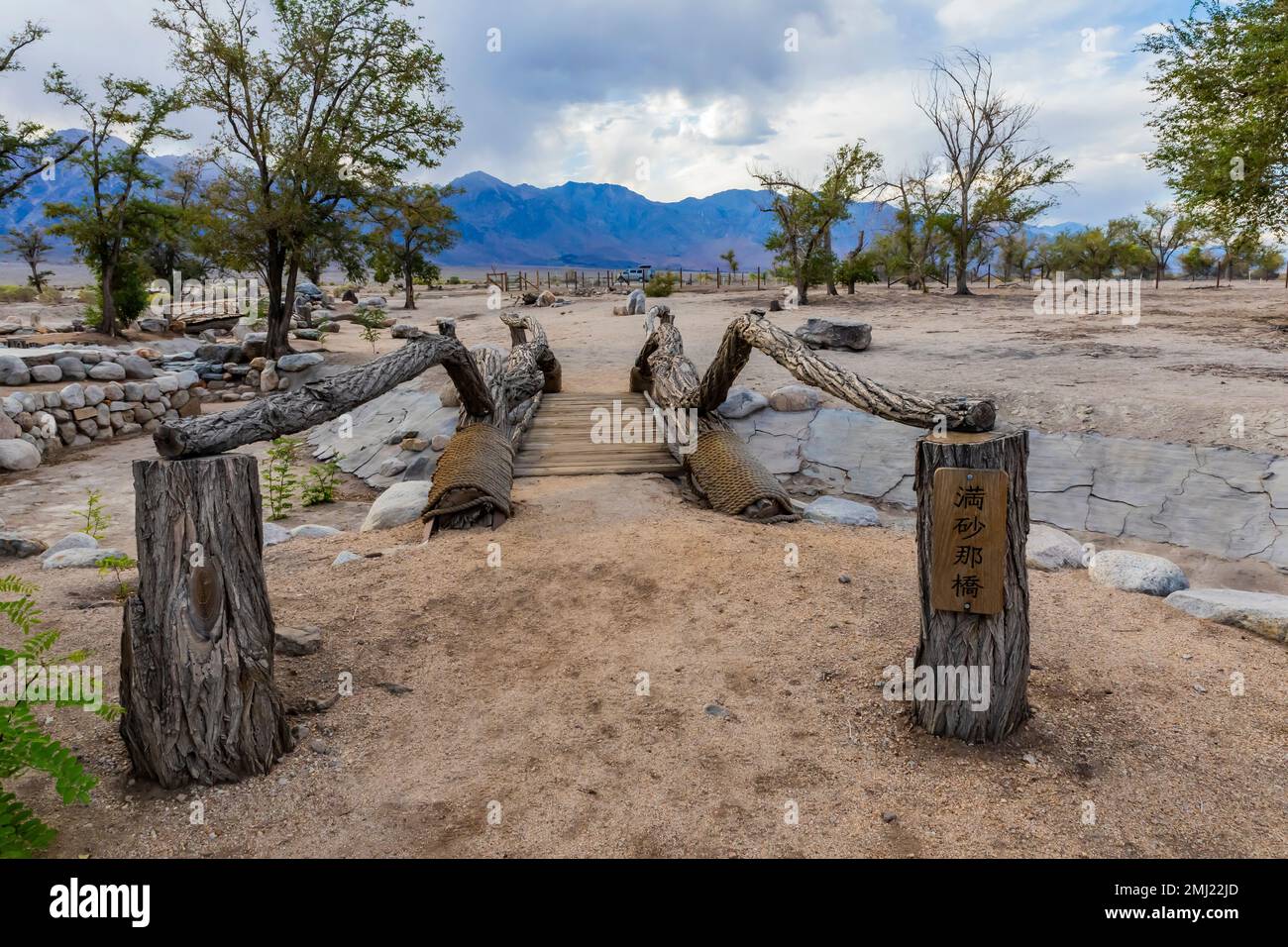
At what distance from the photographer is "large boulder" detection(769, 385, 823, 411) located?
10.1 m

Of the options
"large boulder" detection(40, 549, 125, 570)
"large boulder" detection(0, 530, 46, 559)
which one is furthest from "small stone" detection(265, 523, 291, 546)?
"large boulder" detection(0, 530, 46, 559)

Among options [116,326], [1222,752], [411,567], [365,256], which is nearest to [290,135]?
[365,256]

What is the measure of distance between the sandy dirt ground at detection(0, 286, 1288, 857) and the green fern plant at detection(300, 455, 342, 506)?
2.95 meters

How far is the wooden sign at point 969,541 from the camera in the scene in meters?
3.15

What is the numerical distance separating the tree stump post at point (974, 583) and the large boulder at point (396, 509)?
4.74m

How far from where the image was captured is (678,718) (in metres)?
3.59

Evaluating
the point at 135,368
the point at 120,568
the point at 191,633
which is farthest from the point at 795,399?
the point at 135,368

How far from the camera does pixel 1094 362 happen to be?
11.3m

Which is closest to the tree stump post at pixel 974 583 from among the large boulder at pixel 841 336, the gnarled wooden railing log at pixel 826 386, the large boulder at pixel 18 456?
the gnarled wooden railing log at pixel 826 386

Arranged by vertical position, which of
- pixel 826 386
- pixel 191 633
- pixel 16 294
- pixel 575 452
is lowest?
pixel 191 633

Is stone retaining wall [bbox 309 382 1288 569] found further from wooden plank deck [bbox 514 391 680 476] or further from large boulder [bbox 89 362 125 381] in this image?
large boulder [bbox 89 362 125 381]

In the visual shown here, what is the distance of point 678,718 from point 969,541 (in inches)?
60.3

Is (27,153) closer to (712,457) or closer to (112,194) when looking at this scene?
(112,194)

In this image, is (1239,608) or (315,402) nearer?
(1239,608)
